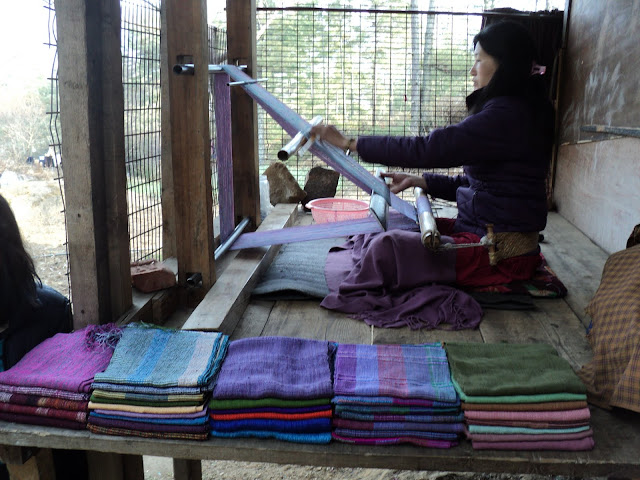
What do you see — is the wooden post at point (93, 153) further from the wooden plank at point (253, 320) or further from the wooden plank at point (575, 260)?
the wooden plank at point (575, 260)

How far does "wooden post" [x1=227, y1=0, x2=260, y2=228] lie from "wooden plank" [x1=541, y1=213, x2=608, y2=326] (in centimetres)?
168

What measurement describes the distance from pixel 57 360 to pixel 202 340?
0.39 m

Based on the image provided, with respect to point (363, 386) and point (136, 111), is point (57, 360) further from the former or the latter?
point (136, 111)

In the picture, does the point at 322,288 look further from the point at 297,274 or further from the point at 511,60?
the point at 511,60

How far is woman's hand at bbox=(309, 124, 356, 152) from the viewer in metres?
2.59

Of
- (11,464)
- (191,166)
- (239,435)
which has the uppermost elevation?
(191,166)

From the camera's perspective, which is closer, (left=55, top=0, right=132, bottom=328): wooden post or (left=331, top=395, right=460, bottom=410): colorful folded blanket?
(left=331, top=395, right=460, bottom=410): colorful folded blanket

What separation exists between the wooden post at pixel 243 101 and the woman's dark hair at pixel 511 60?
4.49 feet

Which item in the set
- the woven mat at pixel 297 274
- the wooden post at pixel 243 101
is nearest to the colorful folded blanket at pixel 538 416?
the woven mat at pixel 297 274

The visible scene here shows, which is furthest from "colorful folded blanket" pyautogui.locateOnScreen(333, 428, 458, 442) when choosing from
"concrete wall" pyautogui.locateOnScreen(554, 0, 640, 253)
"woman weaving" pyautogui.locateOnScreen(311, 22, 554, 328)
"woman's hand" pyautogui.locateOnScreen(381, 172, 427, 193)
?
"concrete wall" pyautogui.locateOnScreen(554, 0, 640, 253)

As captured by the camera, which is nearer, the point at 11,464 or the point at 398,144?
the point at 11,464

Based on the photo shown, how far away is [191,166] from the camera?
231cm

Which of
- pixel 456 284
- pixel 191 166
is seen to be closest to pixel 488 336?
pixel 456 284

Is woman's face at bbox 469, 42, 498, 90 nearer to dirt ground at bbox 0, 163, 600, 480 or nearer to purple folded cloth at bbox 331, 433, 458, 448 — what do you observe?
purple folded cloth at bbox 331, 433, 458, 448
